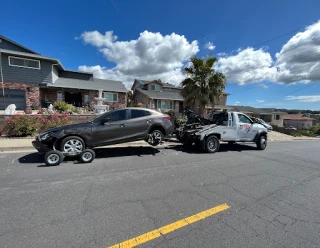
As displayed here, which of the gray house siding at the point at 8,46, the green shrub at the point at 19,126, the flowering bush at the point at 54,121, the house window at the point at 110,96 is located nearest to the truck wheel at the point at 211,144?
the flowering bush at the point at 54,121

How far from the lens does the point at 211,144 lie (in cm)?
791

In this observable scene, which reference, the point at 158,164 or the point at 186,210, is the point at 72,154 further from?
the point at 186,210

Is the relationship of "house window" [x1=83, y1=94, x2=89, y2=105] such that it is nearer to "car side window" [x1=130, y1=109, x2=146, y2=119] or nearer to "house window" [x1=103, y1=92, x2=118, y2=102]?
"house window" [x1=103, y1=92, x2=118, y2=102]

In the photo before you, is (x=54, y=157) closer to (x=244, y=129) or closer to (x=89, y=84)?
(x=244, y=129)

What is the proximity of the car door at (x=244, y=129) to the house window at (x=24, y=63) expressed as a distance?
776 inches

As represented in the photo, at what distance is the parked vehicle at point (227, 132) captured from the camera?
25.5ft

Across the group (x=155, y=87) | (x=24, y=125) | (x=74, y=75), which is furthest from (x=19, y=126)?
(x=155, y=87)

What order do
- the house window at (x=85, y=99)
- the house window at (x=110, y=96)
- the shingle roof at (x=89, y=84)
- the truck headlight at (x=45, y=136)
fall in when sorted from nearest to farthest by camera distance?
the truck headlight at (x=45, y=136) → the shingle roof at (x=89, y=84) → the house window at (x=85, y=99) → the house window at (x=110, y=96)

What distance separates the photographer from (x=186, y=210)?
3.06 metres

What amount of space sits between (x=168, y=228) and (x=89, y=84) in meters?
21.6

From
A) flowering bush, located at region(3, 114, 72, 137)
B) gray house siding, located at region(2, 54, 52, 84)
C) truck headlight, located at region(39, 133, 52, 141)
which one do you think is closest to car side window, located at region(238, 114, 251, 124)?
truck headlight, located at region(39, 133, 52, 141)

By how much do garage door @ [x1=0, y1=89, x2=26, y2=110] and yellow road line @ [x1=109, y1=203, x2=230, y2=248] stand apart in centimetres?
2058

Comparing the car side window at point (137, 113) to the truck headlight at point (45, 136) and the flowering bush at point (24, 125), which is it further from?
the flowering bush at point (24, 125)

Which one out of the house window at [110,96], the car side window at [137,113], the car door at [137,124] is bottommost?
the car door at [137,124]
